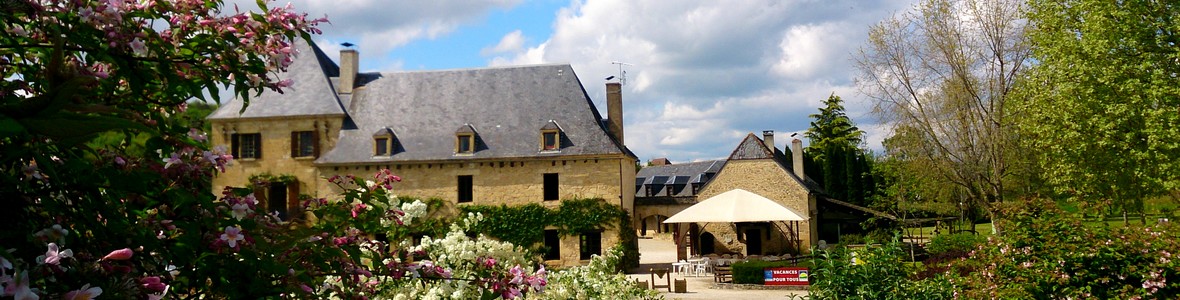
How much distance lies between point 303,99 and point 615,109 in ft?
33.3

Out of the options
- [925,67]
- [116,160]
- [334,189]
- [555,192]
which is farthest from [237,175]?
[116,160]

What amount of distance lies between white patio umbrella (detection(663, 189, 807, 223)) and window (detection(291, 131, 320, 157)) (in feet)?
38.1

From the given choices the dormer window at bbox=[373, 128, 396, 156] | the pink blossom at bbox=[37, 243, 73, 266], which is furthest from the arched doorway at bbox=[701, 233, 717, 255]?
the pink blossom at bbox=[37, 243, 73, 266]

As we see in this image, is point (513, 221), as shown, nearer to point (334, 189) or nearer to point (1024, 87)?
point (334, 189)

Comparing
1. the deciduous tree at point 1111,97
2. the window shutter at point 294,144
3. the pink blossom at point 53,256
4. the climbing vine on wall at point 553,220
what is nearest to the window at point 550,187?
the climbing vine on wall at point 553,220

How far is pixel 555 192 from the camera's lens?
79.5 ft

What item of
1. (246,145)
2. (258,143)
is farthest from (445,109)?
(246,145)

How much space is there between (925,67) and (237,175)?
21.6m

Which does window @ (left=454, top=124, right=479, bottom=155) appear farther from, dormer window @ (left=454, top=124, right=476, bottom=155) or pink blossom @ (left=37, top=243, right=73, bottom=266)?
pink blossom @ (left=37, top=243, right=73, bottom=266)

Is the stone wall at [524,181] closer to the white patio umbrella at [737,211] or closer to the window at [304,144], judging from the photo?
the window at [304,144]

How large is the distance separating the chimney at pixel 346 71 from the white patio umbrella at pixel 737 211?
12002 mm

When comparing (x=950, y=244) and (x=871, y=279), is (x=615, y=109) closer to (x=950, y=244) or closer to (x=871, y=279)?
(x=950, y=244)

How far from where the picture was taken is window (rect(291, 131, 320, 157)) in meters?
25.3

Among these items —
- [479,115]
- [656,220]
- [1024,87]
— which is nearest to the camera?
[1024,87]
